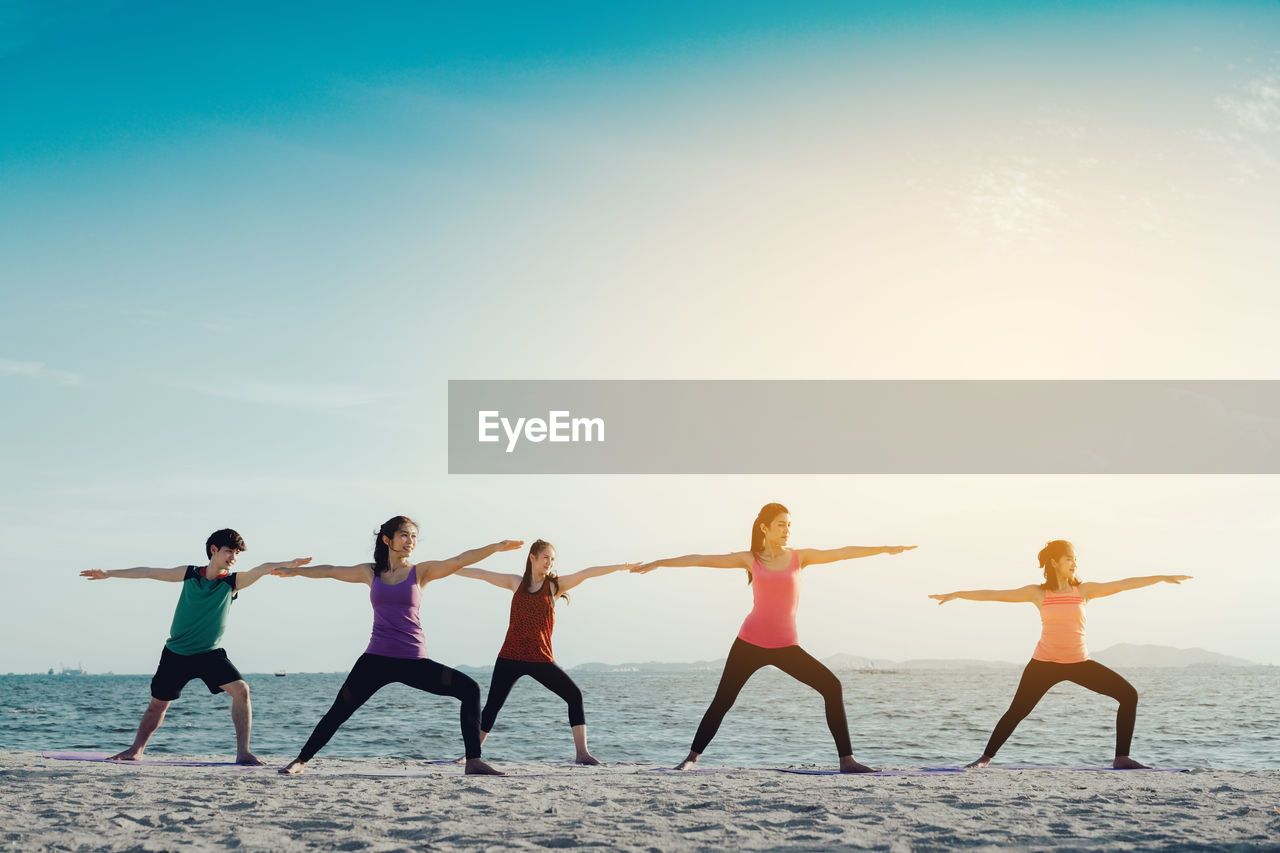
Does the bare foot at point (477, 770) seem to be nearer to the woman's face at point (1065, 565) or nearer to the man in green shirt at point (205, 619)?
the man in green shirt at point (205, 619)

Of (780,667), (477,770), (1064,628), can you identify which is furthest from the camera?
(1064,628)

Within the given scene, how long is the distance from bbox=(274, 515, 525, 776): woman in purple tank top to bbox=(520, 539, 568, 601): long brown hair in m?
0.98

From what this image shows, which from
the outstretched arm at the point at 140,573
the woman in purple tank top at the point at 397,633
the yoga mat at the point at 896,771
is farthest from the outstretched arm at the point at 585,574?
the outstretched arm at the point at 140,573

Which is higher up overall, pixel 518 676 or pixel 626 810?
pixel 518 676

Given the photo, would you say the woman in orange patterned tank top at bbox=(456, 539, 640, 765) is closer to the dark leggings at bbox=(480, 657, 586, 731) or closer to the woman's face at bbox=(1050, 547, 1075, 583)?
the dark leggings at bbox=(480, 657, 586, 731)

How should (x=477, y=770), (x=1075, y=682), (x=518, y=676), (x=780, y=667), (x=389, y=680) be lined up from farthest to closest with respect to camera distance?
1. (x=1075, y=682)
2. (x=518, y=676)
3. (x=780, y=667)
4. (x=477, y=770)
5. (x=389, y=680)

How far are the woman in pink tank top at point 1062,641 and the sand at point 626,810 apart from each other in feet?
2.45

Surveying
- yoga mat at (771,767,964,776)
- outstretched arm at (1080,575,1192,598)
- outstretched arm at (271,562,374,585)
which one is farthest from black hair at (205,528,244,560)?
outstretched arm at (1080,575,1192,598)

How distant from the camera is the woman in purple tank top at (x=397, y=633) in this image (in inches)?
314

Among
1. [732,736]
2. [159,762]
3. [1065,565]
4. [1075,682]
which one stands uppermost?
[1065,565]

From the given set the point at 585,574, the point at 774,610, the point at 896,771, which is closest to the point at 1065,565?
the point at 896,771

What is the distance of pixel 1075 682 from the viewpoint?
927 centimetres

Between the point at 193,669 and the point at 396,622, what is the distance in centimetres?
236

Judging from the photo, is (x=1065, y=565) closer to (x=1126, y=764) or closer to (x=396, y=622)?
(x=1126, y=764)
